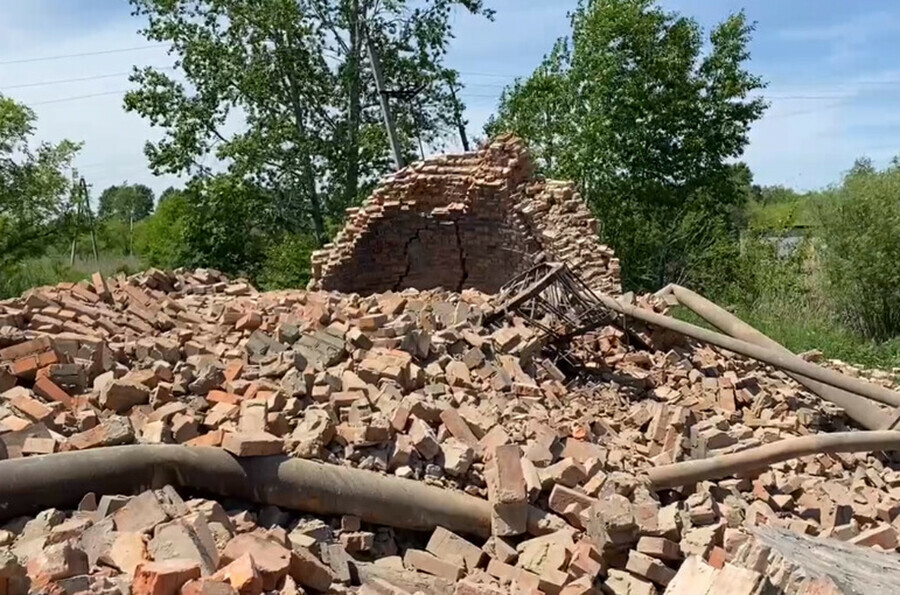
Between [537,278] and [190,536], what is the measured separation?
14.2 feet

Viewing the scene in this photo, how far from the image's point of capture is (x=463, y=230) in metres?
11.0

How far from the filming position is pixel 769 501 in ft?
16.8

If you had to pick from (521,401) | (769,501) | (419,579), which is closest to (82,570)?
(419,579)

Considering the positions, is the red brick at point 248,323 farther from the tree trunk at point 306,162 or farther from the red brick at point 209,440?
the tree trunk at point 306,162

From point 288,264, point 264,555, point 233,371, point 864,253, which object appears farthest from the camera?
point 288,264

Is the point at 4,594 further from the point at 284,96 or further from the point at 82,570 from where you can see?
the point at 284,96

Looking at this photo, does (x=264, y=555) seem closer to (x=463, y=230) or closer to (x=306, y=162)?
(x=463, y=230)

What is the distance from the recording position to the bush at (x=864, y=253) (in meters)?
14.5

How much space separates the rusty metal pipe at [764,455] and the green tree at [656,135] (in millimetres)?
10698

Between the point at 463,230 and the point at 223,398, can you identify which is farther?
the point at 463,230

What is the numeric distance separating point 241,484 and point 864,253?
529 inches

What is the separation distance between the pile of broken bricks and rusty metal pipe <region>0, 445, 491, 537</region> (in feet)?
0.25

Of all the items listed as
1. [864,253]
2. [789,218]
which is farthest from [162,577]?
[789,218]

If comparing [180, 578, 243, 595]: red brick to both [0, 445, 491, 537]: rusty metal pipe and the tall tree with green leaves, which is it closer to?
[0, 445, 491, 537]: rusty metal pipe
